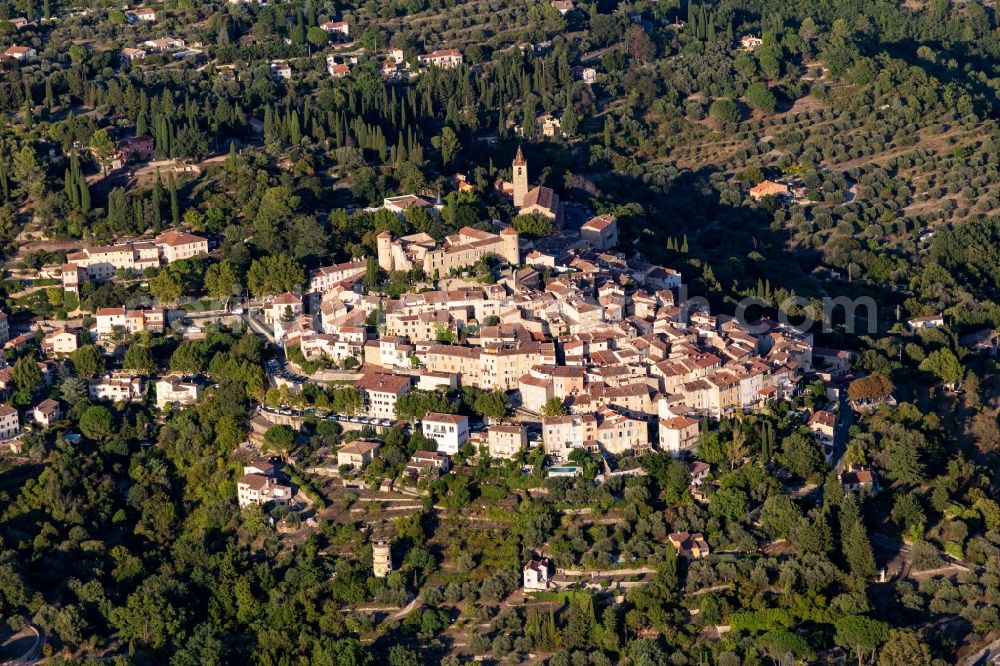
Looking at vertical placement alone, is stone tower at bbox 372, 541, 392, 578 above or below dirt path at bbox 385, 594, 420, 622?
above

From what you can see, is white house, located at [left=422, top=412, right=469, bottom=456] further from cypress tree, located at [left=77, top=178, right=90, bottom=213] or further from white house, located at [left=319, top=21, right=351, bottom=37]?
white house, located at [left=319, top=21, right=351, bottom=37]

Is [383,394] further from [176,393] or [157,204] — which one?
[157,204]

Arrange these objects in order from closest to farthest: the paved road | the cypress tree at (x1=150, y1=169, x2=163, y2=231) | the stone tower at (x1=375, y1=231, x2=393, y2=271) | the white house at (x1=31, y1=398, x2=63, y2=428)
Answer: the paved road, the white house at (x1=31, y1=398, x2=63, y2=428), the stone tower at (x1=375, y1=231, x2=393, y2=271), the cypress tree at (x1=150, y1=169, x2=163, y2=231)

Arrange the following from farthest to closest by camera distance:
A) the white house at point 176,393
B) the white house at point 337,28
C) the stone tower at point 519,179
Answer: the white house at point 337,28, the stone tower at point 519,179, the white house at point 176,393

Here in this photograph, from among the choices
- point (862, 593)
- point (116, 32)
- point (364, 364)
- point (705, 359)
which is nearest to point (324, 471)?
point (364, 364)

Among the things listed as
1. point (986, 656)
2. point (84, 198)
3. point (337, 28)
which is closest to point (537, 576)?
point (986, 656)

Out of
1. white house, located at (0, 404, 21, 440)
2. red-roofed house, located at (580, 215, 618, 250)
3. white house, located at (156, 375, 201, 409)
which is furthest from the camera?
red-roofed house, located at (580, 215, 618, 250)

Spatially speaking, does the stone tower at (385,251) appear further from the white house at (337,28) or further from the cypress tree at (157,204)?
the white house at (337,28)

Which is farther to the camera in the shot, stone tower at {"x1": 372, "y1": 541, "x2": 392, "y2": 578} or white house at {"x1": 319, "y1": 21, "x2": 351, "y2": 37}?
white house at {"x1": 319, "y1": 21, "x2": 351, "y2": 37}

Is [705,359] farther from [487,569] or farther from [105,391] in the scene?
[105,391]

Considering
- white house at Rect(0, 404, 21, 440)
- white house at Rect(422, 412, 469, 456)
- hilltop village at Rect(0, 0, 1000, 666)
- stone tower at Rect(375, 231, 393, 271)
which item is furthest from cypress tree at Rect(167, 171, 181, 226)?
white house at Rect(422, 412, 469, 456)

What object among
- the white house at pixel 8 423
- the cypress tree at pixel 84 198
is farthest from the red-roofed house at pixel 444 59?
the white house at pixel 8 423
